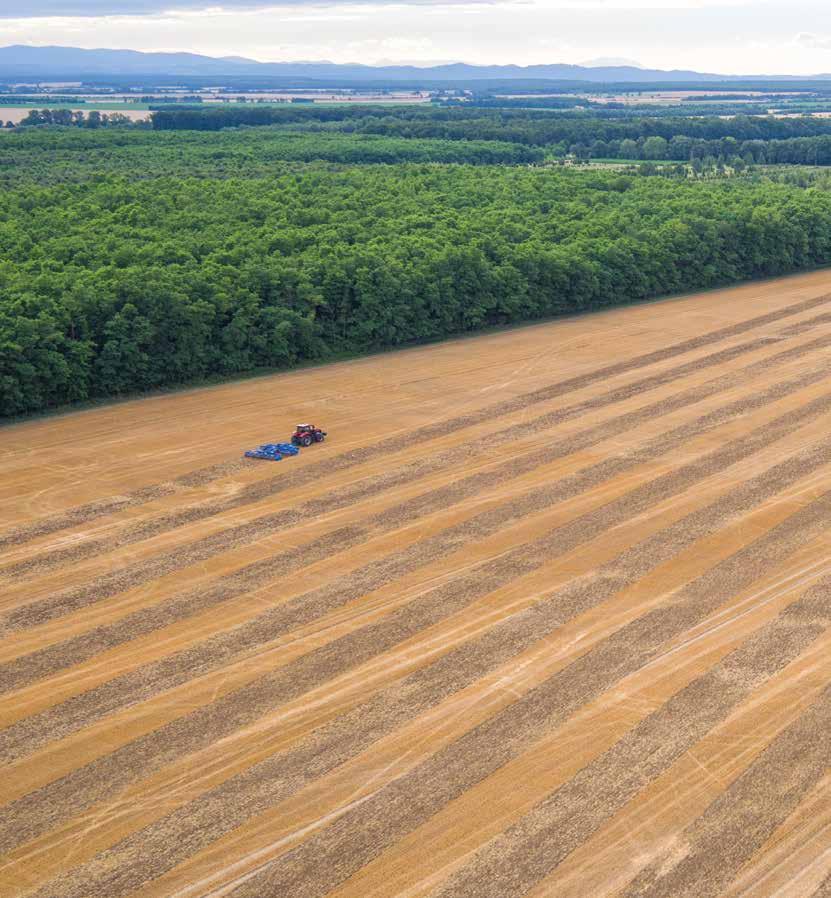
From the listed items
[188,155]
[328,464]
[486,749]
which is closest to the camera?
[486,749]

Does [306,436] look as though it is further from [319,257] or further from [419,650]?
[319,257]

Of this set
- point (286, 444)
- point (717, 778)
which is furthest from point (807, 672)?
point (286, 444)

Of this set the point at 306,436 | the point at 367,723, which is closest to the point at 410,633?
the point at 367,723

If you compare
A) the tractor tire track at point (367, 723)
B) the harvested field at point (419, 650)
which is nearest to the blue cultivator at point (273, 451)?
the harvested field at point (419, 650)

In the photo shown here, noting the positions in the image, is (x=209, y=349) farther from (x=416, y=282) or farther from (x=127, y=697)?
(x=127, y=697)

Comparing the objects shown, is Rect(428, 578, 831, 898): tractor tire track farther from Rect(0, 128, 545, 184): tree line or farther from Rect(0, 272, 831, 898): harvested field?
Rect(0, 128, 545, 184): tree line

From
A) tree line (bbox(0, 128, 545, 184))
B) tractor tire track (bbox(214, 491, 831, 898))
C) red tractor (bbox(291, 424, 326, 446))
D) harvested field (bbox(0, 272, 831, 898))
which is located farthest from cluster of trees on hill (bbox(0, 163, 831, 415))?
tractor tire track (bbox(214, 491, 831, 898))
